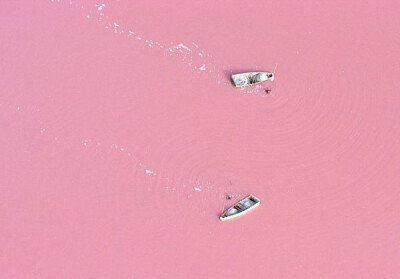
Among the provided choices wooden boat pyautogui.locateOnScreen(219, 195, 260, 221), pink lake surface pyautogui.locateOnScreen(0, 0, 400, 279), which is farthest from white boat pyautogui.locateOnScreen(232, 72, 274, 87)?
wooden boat pyautogui.locateOnScreen(219, 195, 260, 221)

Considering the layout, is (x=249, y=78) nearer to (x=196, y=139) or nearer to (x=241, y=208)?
(x=196, y=139)

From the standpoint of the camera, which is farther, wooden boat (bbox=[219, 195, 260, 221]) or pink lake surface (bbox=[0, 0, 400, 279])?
wooden boat (bbox=[219, 195, 260, 221])

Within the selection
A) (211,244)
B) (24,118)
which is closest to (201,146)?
(211,244)

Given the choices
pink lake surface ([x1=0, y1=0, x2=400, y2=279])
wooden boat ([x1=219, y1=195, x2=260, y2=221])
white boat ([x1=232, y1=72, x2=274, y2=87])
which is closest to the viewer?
pink lake surface ([x1=0, y1=0, x2=400, y2=279])

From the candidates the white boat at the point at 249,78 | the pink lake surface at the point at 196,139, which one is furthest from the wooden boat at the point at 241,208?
the white boat at the point at 249,78

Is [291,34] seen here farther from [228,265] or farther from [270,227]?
[228,265]

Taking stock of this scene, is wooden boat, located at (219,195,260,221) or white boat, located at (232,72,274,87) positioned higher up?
white boat, located at (232,72,274,87)

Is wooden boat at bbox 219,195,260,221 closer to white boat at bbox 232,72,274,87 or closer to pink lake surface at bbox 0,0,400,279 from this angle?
pink lake surface at bbox 0,0,400,279
